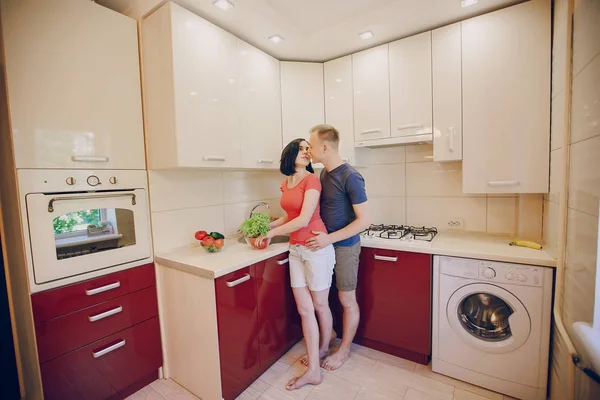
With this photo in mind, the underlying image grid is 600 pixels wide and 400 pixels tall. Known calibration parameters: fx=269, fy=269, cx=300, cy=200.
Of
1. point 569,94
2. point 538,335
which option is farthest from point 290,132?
point 538,335

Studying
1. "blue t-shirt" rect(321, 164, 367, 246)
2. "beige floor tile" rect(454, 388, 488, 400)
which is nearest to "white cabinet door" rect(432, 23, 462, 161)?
"blue t-shirt" rect(321, 164, 367, 246)

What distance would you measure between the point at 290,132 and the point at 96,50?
1.28 m

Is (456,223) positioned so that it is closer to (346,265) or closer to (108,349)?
(346,265)

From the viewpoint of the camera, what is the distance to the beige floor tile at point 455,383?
4.95ft

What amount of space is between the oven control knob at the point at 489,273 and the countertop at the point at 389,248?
Result: 63 millimetres

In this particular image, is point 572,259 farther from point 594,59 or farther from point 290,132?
point 290,132

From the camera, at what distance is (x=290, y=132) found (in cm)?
220

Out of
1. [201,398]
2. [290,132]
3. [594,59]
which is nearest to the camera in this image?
[594,59]

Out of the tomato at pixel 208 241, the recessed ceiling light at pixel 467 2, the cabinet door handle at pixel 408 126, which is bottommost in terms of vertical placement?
the tomato at pixel 208 241

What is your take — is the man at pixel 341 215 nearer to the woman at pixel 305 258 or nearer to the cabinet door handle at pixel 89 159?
the woman at pixel 305 258

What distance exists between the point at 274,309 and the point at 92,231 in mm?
1118

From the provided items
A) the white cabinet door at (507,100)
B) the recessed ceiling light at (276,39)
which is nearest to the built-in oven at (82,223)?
the recessed ceiling light at (276,39)

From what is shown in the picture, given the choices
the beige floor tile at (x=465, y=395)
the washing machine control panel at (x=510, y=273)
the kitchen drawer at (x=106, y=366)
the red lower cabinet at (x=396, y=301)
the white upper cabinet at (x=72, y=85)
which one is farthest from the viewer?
the red lower cabinet at (x=396, y=301)

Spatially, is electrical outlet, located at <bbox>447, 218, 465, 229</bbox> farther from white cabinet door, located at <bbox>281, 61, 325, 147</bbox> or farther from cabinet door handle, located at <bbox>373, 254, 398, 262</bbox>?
white cabinet door, located at <bbox>281, 61, 325, 147</bbox>
